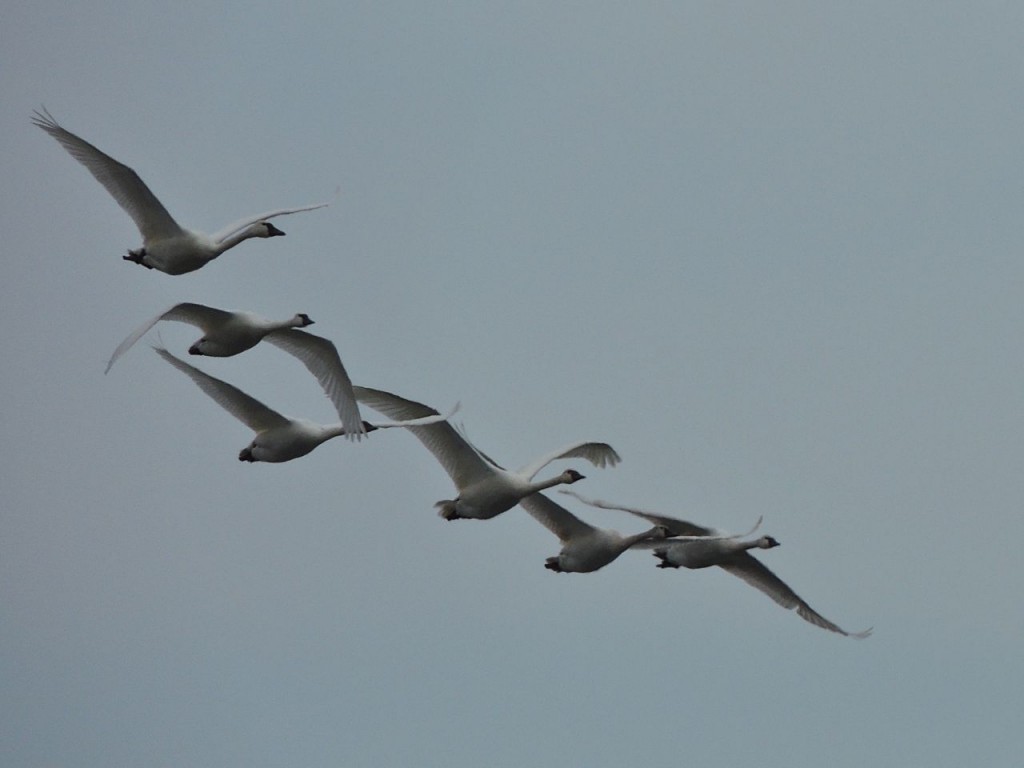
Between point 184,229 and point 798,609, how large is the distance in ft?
47.0

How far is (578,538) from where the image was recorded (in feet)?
163

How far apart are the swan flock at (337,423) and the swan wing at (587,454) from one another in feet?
0.06

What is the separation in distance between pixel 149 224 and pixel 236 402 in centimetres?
394

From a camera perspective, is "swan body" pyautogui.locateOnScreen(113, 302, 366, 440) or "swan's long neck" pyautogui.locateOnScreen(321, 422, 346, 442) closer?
"swan body" pyautogui.locateOnScreen(113, 302, 366, 440)

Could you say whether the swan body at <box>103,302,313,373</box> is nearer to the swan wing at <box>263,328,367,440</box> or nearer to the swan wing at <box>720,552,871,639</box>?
the swan wing at <box>263,328,367,440</box>

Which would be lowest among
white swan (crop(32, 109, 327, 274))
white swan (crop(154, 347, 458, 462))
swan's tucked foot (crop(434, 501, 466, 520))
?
swan's tucked foot (crop(434, 501, 466, 520))

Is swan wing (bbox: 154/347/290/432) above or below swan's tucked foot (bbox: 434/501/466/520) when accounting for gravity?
above

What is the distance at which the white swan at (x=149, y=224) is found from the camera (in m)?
46.7

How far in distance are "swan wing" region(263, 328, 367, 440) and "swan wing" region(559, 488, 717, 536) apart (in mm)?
4175

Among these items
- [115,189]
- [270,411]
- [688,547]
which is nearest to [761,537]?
[688,547]

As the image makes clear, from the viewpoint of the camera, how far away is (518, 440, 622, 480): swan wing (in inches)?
1905

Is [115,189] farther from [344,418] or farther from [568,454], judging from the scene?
[568,454]

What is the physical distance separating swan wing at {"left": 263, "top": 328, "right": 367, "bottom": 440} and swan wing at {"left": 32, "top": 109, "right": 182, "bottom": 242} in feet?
8.96

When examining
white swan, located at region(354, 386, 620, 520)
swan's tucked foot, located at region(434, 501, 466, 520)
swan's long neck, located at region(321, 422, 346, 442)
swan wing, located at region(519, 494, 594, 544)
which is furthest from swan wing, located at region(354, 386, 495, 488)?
swan wing, located at region(519, 494, 594, 544)
